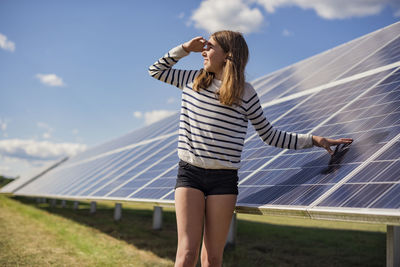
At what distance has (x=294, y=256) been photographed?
1045 centimetres

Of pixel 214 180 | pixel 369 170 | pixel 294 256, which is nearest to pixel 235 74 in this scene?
pixel 214 180

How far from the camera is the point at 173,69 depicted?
434cm

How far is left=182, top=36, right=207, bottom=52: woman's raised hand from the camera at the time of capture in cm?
408

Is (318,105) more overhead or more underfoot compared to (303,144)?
more overhead

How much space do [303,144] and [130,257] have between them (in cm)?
625

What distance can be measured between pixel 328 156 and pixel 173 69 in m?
2.47

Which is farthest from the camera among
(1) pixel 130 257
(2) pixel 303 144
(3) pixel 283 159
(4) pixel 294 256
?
(4) pixel 294 256

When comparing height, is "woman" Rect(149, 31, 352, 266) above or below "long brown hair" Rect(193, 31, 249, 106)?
below

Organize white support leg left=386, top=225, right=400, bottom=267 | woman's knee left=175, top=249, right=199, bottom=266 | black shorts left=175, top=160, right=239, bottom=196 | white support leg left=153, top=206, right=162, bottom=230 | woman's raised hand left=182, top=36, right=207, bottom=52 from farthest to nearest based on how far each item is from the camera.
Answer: white support leg left=153, top=206, right=162, bottom=230
white support leg left=386, top=225, right=400, bottom=267
woman's raised hand left=182, top=36, right=207, bottom=52
black shorts left=175, top=160, right=239, bottom=196
woman's knee left=175, top=249, right=199, bottom=266

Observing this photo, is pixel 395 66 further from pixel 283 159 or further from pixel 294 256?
pixel 294 256

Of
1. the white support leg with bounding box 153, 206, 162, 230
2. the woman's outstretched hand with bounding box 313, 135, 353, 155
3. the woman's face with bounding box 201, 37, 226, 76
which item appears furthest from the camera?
the white support leg with bounding box 153, 206, 162, 230

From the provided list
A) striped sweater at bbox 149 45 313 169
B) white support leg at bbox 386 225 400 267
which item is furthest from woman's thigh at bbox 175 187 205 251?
white support leg at bbox 386 225 400 267

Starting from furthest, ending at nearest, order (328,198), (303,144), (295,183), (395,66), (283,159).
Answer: (395,66) → (283,159) → (295,183) → (303,144) → (328,198)

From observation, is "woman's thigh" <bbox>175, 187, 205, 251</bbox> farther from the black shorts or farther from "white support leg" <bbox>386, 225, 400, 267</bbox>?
"white support leg" <bbox>386, 225, 400, 267</bbox>
